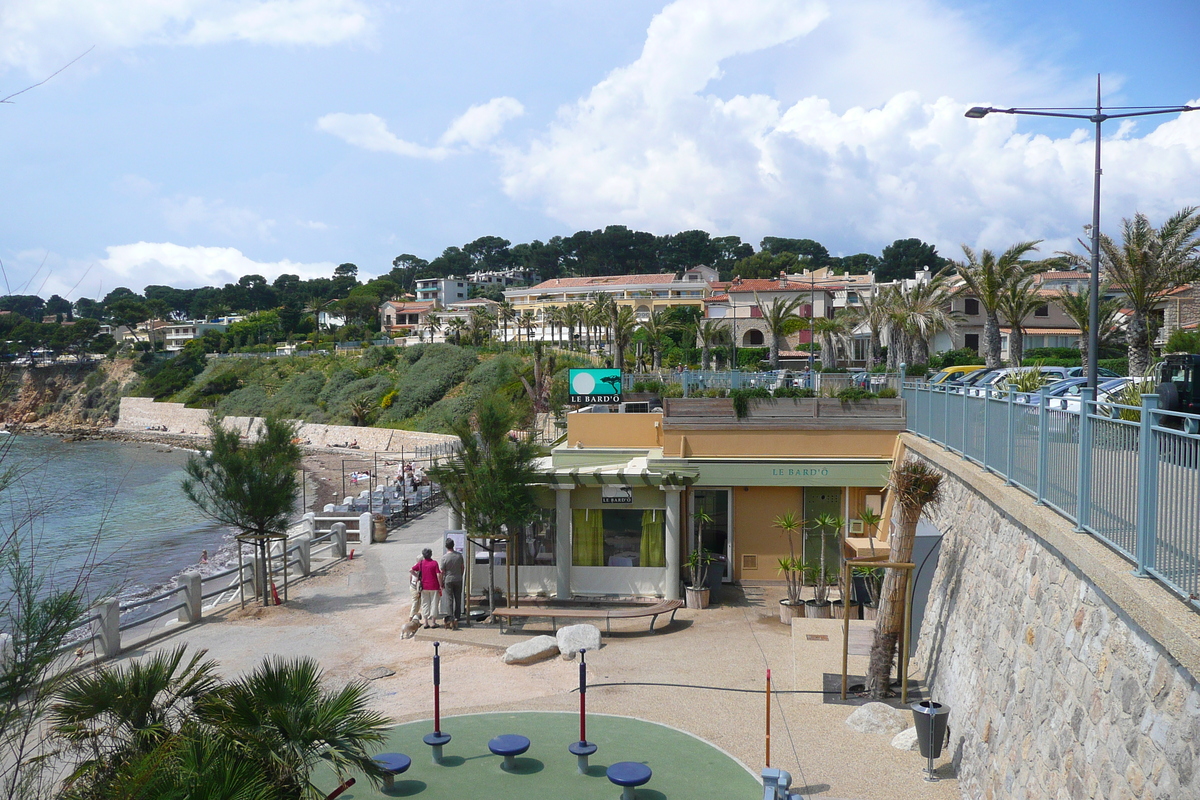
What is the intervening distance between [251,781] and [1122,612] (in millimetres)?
5323

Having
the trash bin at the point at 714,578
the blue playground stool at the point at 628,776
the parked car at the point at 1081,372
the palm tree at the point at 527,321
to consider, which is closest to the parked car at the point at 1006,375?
the parked car at the point at 1081,372

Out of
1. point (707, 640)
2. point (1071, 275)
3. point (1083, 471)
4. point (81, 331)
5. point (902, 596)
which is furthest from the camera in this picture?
point (81, 331)

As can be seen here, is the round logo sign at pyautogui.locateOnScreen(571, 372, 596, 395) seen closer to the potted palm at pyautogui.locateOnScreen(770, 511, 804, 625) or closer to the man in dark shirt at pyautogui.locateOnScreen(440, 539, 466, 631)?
the potted palm at pyautogui.locateOnScreen(770, 511, 804, 625)

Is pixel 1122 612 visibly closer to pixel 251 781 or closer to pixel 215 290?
pixel 251 781

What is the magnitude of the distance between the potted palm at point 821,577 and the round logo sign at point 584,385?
6.40 m

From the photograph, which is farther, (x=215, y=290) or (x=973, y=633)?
(x=215, y=290)

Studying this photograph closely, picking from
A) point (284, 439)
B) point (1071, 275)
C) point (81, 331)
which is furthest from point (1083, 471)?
point (81, 331)

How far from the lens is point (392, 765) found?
845 cm

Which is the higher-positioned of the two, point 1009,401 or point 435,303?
point 435,303

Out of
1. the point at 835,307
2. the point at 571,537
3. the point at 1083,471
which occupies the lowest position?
the point at 571,537

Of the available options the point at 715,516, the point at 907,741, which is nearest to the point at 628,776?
the point at 907,741

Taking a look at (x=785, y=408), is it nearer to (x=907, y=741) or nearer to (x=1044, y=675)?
(x=907, y=741)

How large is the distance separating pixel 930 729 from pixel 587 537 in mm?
9166

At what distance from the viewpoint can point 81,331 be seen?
9706 cm
